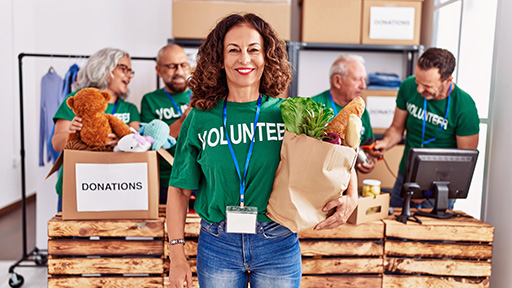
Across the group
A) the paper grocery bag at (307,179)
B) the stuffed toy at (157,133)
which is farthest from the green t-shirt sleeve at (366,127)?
the paper grocery bag at (307,179)

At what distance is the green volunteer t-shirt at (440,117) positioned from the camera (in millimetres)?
2434

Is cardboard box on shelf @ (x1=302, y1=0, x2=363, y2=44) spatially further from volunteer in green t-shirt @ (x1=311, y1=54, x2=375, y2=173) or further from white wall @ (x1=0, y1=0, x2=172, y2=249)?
white wall @ (x1=0, y1=0, x2=172, y2=249)

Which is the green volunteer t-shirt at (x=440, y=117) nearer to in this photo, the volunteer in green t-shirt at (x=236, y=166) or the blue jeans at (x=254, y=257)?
the volunteer in green t-shirt at (x=236, y=166)

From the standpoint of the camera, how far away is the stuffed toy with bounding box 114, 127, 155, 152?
192 centimetres

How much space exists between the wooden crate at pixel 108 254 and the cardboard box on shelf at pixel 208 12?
5.80 feet

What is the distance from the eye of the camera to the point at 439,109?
8.26 ft

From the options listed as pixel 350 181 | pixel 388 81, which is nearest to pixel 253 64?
pixel 350 181

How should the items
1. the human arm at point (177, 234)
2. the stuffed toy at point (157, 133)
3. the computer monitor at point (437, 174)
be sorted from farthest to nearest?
the computer monitor at point (437, 174), the stuffed toy at point (157, 133), the human arm at point (177, 234)

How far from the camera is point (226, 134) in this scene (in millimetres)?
1249

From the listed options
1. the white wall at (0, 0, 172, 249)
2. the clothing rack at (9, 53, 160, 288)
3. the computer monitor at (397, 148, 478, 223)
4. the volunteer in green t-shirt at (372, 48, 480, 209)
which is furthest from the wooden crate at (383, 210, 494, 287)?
the white wall at (0, 0, 172, 249)

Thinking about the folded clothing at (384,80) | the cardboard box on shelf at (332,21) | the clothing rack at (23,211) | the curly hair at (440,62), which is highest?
the cardboard box on shelf at (332,21)

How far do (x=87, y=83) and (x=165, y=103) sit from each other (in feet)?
1.58

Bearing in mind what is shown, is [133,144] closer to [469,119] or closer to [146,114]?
[146,114]

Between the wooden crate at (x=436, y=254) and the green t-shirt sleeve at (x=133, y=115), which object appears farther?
the green t-shirt sleeve at (x=133, y=115)
